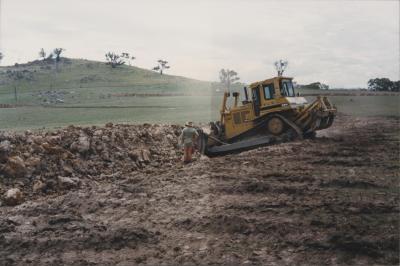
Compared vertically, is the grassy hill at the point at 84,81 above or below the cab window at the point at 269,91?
above

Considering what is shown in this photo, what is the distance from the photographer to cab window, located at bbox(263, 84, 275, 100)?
1603cm

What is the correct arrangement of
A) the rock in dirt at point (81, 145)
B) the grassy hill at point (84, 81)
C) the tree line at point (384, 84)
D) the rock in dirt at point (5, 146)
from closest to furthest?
the rock in dirt at point (5, 146)
the rock in dirt at point (81, 145)
the tree line at point (384, 84)
the grassy hill at point (84, 81)

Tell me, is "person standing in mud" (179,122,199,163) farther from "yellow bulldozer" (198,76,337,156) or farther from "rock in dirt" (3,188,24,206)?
"rock in dirt" (3,188,24,206)

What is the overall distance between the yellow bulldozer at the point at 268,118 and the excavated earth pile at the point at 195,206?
1667 millimetres

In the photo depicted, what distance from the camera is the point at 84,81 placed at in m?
95.6

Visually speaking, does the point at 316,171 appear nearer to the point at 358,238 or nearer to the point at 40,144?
the point at 358,238

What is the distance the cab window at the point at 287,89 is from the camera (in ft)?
52.7

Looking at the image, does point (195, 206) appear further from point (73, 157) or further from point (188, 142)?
point (188, 142)

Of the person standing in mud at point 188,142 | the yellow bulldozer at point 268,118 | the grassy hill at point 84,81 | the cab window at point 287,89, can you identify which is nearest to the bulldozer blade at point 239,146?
the yellow bulldozer at point 268,118

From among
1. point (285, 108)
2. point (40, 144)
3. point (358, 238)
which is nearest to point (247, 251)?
point (358, 238)

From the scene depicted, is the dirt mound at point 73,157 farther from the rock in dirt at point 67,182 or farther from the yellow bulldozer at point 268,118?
the yellow bulldozer at point 268,118

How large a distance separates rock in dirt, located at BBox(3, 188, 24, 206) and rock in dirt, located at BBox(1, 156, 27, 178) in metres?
1.20

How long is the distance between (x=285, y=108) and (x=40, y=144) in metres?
8.41

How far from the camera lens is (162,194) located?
949 cm
